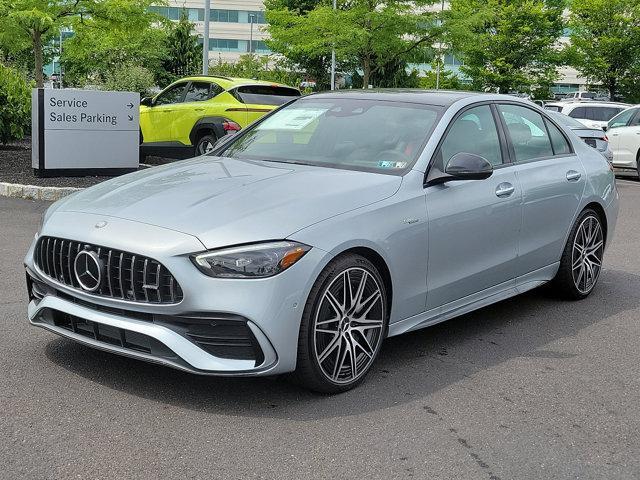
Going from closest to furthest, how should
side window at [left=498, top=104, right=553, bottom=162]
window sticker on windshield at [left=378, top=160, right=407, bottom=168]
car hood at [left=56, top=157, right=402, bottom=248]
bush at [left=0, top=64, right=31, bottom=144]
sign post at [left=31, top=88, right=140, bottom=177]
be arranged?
car hood at [left=56, top=157, right=402, bottom=248] < window sticker on windshield at [left=378, top=160, right=407, bottom=168] < side window at [left=498, top=104, right=553, bottom=162] < sign post at [left=31, top=88, right=140, bottom=177] < bush at [left=0, top=64, right=31, bottom=144]

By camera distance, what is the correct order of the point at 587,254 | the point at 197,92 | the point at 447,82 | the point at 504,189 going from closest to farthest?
1. the point at 504,189
2. the point at 587,254
3. the point at 197,92
4. the point at 447,82

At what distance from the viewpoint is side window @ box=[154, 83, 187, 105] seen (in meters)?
15.7

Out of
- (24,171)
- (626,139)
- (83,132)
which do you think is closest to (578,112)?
(626,139)

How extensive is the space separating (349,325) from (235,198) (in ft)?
2.86

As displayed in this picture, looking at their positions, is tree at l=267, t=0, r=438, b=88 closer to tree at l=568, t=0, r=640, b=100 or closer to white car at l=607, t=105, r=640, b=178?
white car at l=607, t=105, r=640, b=178

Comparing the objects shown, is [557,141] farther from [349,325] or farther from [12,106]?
[12,106]

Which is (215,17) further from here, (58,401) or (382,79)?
(58,401)

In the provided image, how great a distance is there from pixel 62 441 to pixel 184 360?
0.63 m

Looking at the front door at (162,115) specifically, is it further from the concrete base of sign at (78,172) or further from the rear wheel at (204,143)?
the concrete base of sign at (78,172)

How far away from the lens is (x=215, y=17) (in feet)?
334

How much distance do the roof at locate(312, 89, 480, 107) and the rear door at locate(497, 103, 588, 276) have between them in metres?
0.43

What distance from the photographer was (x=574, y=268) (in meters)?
6.40

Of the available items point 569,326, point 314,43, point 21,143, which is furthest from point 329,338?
point 314,43

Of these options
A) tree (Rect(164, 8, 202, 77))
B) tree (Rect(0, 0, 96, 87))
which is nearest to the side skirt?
tree (Rect(0, 0, 96, 87))
